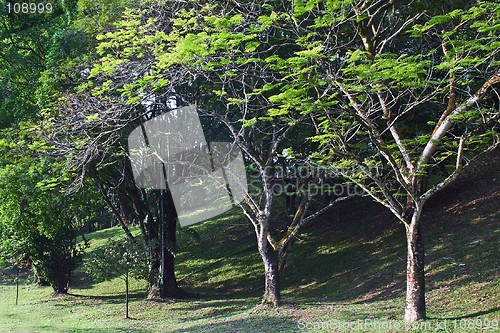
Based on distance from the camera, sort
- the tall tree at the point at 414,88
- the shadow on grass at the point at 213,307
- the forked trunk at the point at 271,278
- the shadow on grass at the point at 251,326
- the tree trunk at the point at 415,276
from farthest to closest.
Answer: the shadow on grass at the point at 213,307 < the forked trunk at the point at 271,278 < the shadow on grass at the point at 251,326 < the tree trunk at the point at 415,276 < the tall tree at the point at 414,88

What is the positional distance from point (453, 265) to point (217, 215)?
587 inches

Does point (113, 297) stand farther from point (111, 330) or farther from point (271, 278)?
point (271, 278)

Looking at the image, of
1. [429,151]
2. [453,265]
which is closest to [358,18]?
[429,151]

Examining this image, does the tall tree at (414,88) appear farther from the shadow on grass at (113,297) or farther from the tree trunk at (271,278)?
the shadow on grass at (113,297)

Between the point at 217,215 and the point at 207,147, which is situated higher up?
the point at 207,147

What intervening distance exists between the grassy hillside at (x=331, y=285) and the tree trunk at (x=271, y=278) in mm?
262

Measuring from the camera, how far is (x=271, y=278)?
11.3 meters

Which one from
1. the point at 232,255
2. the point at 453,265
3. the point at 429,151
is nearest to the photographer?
the point at 429,151

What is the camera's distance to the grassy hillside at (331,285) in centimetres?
915

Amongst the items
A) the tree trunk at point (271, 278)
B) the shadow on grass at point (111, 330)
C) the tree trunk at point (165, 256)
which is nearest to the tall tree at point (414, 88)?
the tree trunk at point (271, 278)

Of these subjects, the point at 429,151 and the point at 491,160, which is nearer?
the point at 429,151

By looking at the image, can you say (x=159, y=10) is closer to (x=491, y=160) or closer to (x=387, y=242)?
(x=387, y=242)

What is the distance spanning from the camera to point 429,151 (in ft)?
24.9

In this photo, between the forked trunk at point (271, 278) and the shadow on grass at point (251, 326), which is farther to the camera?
the forked trunk at point (271, 278)
